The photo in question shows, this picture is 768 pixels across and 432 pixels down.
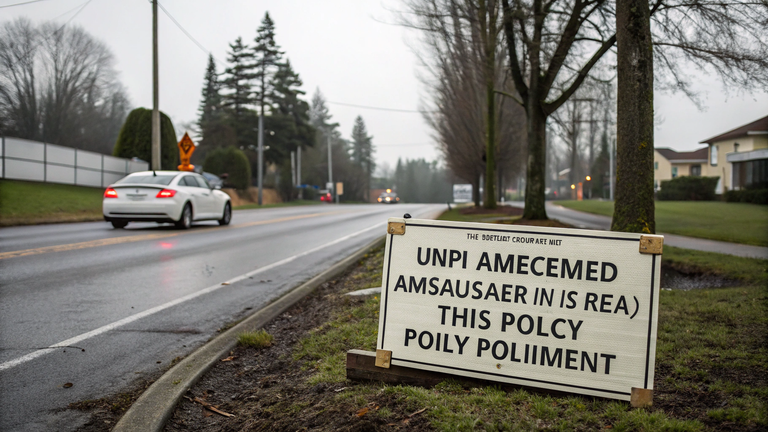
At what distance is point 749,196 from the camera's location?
101ft

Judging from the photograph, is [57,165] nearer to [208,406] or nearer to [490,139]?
[490,139]

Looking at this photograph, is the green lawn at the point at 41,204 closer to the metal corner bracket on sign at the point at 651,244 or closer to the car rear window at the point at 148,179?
the car rear window at the point at 148,179

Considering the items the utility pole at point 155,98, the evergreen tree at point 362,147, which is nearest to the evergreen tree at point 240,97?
the utility pole at point 155,98

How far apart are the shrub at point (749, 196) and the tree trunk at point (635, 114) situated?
79.4ft

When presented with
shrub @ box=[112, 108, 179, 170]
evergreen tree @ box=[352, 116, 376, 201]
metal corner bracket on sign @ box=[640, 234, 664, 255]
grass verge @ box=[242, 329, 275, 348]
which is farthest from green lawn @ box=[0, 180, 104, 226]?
evergreen tree @ box=[352, 116, 376, 201]

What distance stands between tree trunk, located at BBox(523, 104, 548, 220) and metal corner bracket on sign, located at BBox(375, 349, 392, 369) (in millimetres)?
11923

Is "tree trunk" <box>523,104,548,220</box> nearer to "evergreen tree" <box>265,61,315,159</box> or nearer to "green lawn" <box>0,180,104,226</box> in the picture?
"green lawn" <box>0,180,104,226</box>

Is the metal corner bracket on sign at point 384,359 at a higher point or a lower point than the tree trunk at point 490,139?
lower

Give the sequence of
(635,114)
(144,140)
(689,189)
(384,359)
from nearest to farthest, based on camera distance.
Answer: (384,359) → (635,114) → (144,140) → (689,189)

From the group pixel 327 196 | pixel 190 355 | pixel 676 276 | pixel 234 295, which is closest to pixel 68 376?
pixel 190 355

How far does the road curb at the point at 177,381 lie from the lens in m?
3.04

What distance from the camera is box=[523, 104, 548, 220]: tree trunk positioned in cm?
1438

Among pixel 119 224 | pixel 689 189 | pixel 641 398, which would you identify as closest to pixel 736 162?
pixel 689 189

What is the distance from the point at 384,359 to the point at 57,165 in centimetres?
2657
